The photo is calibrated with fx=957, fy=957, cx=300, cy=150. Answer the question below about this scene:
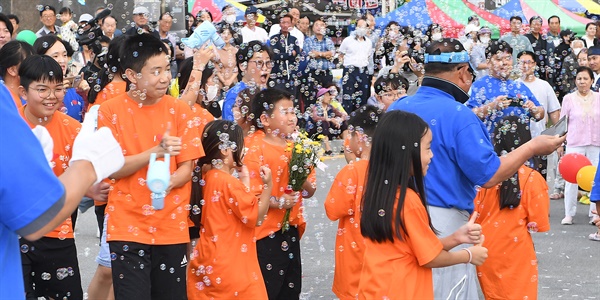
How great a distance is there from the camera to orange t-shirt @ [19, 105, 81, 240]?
5.16m

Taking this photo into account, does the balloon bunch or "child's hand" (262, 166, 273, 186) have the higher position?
"child's hand" (262, 166, 273, 186)

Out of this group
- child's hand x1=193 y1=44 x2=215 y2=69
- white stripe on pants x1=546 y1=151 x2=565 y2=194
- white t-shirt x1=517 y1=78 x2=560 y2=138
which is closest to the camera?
child's hand x1=193 y1=44 x2=215 y2=69

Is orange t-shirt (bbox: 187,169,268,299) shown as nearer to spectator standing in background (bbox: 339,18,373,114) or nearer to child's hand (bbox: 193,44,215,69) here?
child's hand (bbox: 193,44,215,69)

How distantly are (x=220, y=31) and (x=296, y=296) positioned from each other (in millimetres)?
5114

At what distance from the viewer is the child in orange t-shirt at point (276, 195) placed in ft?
19.0

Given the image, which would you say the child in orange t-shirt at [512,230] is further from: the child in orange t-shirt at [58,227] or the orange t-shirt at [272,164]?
the child in orange t-shirt at [58,227]

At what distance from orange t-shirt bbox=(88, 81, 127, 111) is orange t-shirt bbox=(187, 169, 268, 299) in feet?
3.18

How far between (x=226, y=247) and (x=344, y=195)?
874 millimetres

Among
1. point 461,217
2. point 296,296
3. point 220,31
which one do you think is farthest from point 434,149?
point 220,31

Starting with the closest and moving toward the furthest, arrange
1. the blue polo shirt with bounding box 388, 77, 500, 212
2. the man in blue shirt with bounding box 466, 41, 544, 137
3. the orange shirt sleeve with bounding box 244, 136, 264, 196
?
the blue polo shirt with bounding box 388, 77, 500, 212, the orange shirt sleeve with bounding box 244, 136, 264, 196, the man in blue shirt with bounding box 466, 41, 544, 137

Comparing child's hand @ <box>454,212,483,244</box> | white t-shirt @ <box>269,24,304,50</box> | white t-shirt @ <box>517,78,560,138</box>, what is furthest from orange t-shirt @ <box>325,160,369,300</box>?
white t-shirt @ <box>269,24,304,50</box>

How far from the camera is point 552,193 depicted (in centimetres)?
1232

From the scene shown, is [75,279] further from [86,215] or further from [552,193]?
[552,193]

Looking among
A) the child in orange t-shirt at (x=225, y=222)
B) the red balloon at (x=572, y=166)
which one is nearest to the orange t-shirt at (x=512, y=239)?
the child in orange t-shirt at (x=225, y=222)
